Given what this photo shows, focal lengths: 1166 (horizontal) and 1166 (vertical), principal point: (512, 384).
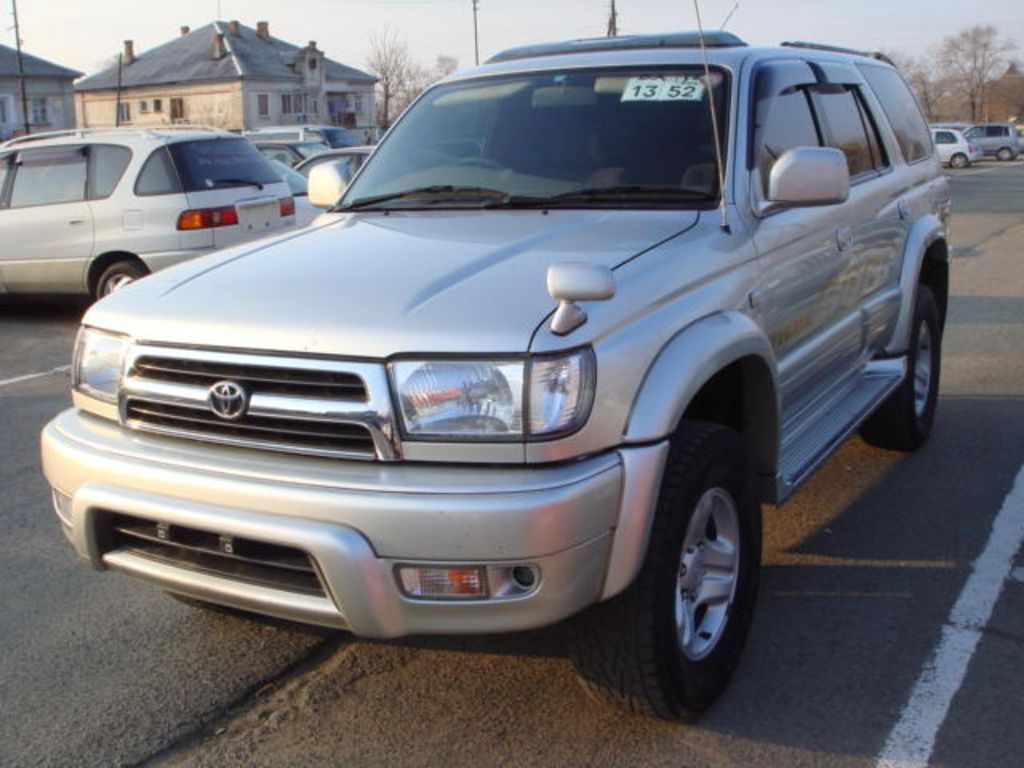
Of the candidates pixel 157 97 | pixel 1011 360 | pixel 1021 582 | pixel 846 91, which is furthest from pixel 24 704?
pixel 157 97

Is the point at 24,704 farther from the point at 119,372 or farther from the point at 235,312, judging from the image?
the point at 235,312

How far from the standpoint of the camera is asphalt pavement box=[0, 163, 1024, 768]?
3227 millimetres

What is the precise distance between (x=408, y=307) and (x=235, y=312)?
19.6 inches

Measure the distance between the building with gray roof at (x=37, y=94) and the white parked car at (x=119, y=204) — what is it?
5644 centimetres

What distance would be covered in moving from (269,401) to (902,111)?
4302 mm

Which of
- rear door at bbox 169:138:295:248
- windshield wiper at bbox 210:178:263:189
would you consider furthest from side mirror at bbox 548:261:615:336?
windshield wiper at bbox 210:178:263:189

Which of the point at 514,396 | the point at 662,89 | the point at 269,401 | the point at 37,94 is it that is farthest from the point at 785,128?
the point at 37,94

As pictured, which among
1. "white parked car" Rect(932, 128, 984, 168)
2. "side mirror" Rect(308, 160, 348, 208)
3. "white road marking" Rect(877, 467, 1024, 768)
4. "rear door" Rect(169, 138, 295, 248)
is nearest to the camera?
"white road marking" Rect(877, 467, 1024, 768)

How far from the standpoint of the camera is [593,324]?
2930mm

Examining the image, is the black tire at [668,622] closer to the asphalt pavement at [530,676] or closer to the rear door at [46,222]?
the asphalt pavement at [530,676]

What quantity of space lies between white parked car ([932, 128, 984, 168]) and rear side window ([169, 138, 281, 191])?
36.2 metres

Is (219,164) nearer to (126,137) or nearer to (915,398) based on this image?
(126,137)

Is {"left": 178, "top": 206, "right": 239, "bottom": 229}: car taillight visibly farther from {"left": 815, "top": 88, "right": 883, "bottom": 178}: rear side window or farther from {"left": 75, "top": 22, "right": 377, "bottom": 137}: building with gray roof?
{"left": 75, "top": 22, "right": 377, "bottom": 137}: building with gray roof

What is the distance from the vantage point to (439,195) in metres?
4.29
